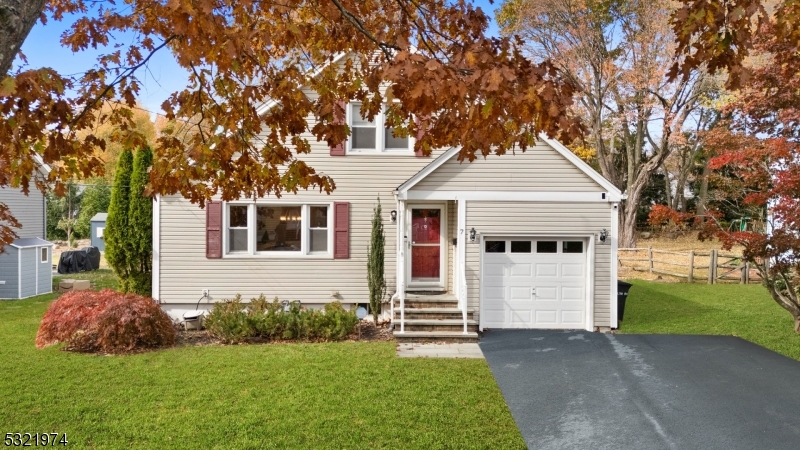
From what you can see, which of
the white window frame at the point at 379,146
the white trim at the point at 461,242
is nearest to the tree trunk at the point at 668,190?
the white window frame at the point at 379,146

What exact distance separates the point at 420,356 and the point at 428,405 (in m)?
2.54

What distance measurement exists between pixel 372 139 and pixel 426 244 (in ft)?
8.76

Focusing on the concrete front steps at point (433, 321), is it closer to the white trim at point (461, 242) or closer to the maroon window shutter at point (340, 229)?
the white trim at point (461, 242)

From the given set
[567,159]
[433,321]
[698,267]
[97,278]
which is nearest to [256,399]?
[433,321]

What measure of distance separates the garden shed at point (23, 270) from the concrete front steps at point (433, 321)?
12.1 metres

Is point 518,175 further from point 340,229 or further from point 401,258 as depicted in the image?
point 340,229

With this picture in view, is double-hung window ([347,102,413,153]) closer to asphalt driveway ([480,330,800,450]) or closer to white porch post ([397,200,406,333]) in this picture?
white porch post ([397,200,406,333])

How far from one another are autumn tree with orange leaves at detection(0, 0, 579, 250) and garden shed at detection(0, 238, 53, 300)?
11687 millimetres

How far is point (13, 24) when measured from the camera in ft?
8.53

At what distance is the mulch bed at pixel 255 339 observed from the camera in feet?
32.9

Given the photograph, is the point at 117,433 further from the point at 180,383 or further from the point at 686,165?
the point at 686,165

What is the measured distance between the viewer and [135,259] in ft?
39.8

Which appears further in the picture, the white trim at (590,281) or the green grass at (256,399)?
the white trim at (590,281)

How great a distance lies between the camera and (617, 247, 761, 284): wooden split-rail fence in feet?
61.7
